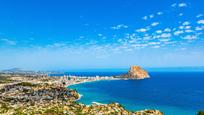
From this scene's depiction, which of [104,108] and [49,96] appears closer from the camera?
[104,108]

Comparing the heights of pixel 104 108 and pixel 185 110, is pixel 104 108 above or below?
above

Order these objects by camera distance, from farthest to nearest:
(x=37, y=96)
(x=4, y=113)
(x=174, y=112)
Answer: (x=37, y=96) < (x=174, y=112) < (x=4, y=113)

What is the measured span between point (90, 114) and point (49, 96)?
4471 inches

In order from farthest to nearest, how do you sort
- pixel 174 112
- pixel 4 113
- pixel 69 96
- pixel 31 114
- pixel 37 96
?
pixel 69 96 < pixel 37 96 < pixel 174 112 < pixel 4 113 < pixel 31 114

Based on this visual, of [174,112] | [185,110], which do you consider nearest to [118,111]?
[174,112]

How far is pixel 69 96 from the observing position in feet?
522

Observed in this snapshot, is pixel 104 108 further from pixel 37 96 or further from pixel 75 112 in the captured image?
pixel 37 96

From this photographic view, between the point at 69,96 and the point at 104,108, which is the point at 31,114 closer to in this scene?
the point at 104,108

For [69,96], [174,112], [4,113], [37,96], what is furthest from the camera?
[69,96]

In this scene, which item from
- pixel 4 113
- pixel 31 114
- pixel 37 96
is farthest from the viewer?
pixel 37 96

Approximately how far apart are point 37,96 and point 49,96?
271 inches

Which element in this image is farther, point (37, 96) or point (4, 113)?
point (37, 96)

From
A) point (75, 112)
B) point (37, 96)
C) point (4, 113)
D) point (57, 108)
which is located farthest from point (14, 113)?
point (37, 96)

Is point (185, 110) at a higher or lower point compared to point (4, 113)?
lower
